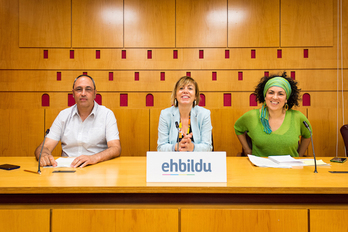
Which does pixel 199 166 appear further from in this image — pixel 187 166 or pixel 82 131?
pixel 82 131

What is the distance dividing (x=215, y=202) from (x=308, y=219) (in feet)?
1.39

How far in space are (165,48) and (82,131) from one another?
6.72 feet

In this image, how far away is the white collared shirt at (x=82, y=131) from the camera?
6.42ft

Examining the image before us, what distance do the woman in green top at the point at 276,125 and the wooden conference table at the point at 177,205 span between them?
0.83m

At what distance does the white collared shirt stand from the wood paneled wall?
1593mm

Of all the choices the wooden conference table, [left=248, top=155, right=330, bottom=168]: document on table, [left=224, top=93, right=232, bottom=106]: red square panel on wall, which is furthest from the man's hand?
[left=224, top=93, right=232, bottom=106]: red square panel on wall

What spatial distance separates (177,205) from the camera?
110 centimetres

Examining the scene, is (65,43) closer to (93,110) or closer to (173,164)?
(93,110)

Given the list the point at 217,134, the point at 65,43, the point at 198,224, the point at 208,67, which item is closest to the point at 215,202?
the point at 198,224

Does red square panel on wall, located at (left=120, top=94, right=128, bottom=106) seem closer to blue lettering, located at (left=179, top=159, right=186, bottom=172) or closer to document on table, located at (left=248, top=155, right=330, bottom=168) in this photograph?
document on table, located at (left=248, top=155, right=330, bottom=168)

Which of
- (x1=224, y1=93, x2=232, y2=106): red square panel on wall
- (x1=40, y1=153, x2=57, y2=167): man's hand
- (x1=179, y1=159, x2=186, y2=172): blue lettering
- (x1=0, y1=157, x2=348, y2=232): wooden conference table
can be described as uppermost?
(x1=224, y1=93, x2=232, y2=106): red square panel on wall

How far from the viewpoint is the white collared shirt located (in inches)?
77.0

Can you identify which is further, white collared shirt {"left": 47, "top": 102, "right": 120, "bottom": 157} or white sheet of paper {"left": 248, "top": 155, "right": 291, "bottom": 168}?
white collared shirt {"left": 47, "top": 102, "right": 120, "bottom": 157}

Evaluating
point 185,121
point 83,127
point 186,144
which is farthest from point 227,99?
point 83,127
